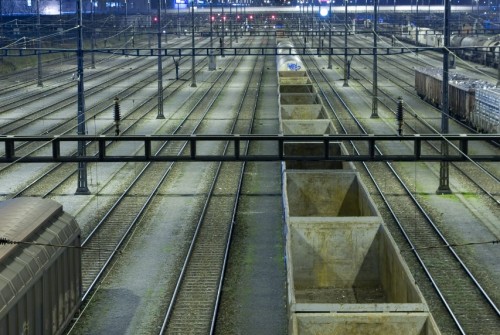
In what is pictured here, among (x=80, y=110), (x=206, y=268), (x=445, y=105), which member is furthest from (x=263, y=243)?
(x=445, y=105)

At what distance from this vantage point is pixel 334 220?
69.2 ft

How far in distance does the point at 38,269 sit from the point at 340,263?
8108 mm

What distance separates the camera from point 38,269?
15828 millimetres

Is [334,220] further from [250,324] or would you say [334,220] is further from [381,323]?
[381,323]


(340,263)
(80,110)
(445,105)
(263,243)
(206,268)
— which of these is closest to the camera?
(340,263)

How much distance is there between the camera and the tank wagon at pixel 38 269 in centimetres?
1452

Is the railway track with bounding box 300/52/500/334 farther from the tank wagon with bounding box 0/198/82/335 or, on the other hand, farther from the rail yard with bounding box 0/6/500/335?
the tank wagon with bounding box 0/198/82/335

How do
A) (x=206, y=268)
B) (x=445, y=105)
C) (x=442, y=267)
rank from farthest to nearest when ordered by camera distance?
(x=445, y=105)
(x=206, y=268)
(x=442, y=267)

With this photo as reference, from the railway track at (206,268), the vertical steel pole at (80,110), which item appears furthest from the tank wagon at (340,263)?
the vertical steel pole at (80,110)

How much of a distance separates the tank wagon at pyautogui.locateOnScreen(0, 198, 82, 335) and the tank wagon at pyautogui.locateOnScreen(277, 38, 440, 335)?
4.61 meters

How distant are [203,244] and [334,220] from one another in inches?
265

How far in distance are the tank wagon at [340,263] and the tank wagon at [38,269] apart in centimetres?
461

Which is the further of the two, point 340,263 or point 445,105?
point 445,105

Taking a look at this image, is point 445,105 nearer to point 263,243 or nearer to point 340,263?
point 263,243
